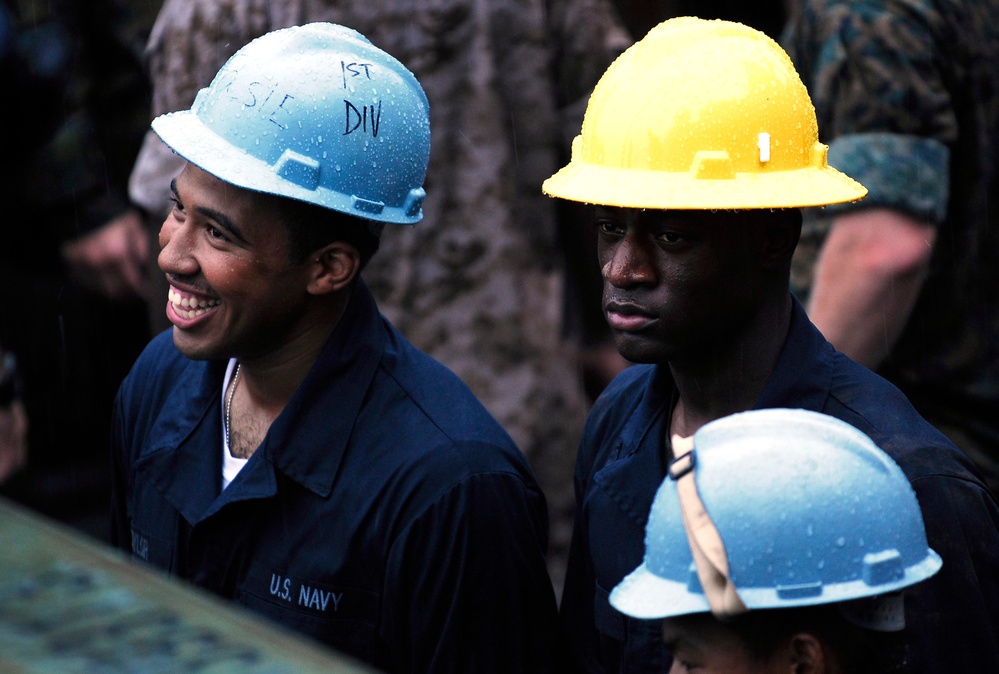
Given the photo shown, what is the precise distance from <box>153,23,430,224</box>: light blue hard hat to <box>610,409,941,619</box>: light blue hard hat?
1.14 meters

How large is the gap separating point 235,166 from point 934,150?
181cm

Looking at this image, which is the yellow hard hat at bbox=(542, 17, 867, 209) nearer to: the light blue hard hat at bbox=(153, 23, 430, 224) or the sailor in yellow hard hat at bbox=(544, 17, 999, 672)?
the sailor in yellow hard hat at bbox=(544, 17, 999, 672)

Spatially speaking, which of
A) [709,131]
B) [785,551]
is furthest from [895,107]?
[785,551]

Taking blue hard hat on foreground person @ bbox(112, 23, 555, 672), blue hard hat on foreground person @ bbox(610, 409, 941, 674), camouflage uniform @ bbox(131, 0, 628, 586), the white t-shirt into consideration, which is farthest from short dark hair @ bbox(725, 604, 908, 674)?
camouflage uniform @ bbox(131, 0, 628, 586)

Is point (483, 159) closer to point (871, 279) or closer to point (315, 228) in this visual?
point (871, 279)

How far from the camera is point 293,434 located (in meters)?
2.94

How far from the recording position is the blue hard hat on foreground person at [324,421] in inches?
109

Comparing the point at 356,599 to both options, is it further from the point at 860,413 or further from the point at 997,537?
the point at 997,537

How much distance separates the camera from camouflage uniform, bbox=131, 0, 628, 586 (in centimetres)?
433

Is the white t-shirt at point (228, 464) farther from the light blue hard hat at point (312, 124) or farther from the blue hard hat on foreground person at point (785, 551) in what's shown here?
A: the blue hard hat on foreground person at point (785, 551)

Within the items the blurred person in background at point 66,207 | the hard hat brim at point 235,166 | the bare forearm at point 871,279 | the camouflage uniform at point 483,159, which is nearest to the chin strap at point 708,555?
the hard hat brim at point 235,166

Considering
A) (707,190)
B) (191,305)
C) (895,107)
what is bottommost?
(191,305)

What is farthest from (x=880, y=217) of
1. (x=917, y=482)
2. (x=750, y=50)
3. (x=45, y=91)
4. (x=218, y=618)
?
(x=45, y=91)

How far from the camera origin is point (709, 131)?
264 centimetres
